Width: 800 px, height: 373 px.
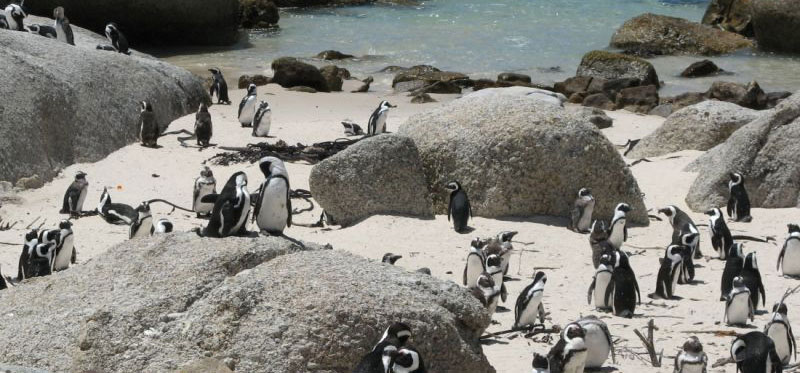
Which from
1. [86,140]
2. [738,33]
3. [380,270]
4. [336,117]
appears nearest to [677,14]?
[738,33]

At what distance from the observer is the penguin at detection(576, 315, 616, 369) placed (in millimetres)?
7895

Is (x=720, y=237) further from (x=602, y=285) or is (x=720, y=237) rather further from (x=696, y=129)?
(x=696, y=129)

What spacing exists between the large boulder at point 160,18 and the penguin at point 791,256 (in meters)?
21.8

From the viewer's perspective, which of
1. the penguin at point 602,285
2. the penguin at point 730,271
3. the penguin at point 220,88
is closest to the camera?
the penguin at point 602,285

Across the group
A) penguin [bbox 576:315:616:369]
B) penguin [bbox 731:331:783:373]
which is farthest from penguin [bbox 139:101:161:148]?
penguin [bbox 731:331:783:373]

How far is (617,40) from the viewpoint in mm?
32469

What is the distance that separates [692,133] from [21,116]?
27.9 feet

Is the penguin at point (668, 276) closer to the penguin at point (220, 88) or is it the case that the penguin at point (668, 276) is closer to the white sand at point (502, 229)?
the white sand at point (502, 229)

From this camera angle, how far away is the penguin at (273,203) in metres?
8.50

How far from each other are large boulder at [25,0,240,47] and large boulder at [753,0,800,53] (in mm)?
13638

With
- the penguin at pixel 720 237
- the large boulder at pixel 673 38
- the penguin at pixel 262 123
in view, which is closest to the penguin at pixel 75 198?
the penguin at pixel 262 123

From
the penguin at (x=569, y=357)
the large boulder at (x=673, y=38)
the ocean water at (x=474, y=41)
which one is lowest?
the ocean water at (x=474, y=41)

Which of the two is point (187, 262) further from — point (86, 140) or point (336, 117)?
point (336, 117)

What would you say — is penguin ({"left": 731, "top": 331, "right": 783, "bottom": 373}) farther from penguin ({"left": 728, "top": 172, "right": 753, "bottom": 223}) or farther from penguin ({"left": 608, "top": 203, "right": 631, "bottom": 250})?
penguin ({"left": 728, "top": 172, "right": 753, "bottom": 223})
